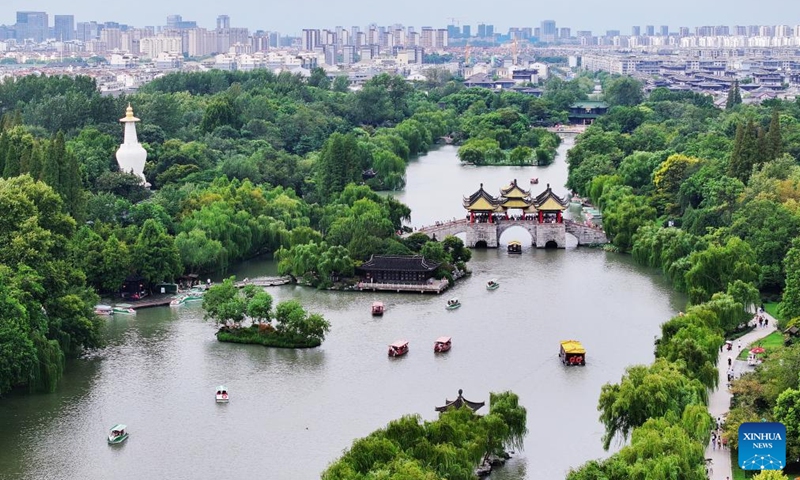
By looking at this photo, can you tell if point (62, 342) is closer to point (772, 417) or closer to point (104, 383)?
point (104, 383)

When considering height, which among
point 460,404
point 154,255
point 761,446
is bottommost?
point 460,404

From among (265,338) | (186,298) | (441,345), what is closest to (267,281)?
(186,298)

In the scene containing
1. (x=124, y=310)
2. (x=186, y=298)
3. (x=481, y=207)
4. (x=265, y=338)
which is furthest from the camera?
(x=481, y=207)

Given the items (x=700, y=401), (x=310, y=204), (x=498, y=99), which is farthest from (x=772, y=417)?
(x=498, y=99)

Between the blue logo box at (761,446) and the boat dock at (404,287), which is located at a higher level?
the blue logo box at (761,446)

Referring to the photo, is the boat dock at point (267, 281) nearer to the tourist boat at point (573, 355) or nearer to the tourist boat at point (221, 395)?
the tourist boat at point (221, 395)

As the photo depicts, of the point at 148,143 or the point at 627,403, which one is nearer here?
the point at 627,403

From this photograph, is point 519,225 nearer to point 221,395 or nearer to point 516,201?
point 516,201

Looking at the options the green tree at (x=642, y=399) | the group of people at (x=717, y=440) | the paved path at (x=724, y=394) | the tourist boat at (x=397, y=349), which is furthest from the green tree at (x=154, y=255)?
the group of people at (x=717, y=440)
